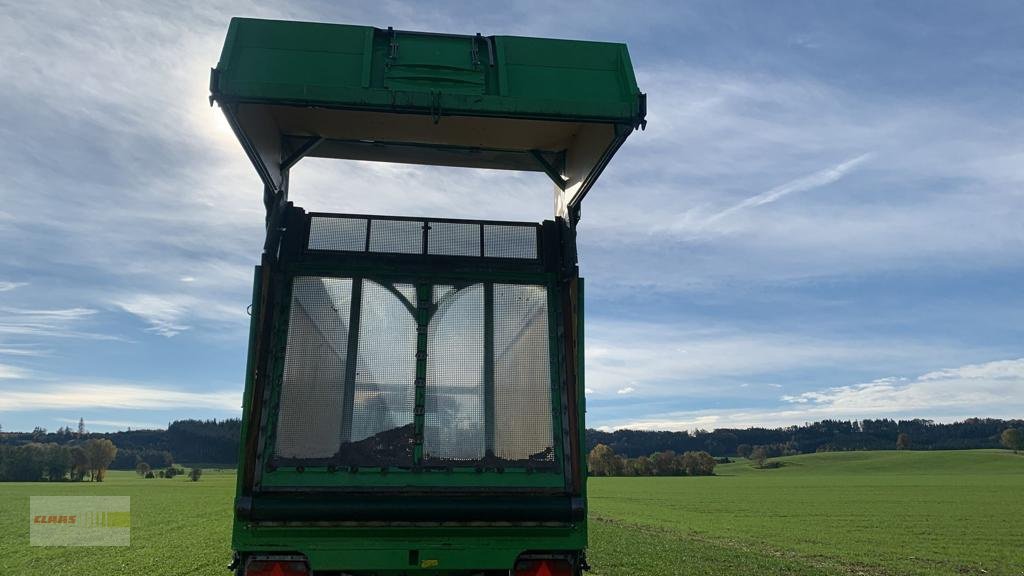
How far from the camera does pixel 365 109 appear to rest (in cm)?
503

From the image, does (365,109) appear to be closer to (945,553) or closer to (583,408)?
(583,408)

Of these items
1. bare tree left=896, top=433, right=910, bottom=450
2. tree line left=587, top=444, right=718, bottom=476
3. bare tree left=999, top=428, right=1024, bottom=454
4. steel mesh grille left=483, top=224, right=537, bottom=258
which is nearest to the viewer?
steel mesh grille left=483, top=224, right=537, bottom=258

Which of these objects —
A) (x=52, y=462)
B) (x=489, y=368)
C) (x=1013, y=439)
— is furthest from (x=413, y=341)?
(x=1013, y=439)

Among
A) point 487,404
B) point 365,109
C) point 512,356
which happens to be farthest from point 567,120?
point 487,404

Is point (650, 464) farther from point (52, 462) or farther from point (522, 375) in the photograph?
point (522, 375)

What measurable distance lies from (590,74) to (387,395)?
2804mm

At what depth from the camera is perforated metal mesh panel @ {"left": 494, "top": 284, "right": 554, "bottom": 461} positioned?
492 cm

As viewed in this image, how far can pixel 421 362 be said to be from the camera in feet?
16.6

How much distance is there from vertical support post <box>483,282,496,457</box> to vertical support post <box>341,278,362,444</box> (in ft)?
2.97

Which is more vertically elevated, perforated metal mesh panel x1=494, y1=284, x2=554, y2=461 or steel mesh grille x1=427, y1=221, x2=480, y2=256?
steel mesh grille x1=427, y1=221, x2=480, y2=256

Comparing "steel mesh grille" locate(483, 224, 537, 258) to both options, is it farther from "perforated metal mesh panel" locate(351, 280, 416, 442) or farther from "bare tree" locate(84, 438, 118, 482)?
"bare tree" locate(84, 438, 118, 482)

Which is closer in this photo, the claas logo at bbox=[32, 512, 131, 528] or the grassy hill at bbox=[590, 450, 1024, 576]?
the grassy hill at bbox=[590, 450, 1024, 576]

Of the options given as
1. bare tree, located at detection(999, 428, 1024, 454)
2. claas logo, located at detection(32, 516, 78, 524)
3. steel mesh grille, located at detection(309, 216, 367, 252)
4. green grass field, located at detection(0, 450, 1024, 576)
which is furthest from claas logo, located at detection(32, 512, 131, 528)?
bare tree, located at detection(999, 428, 1024, 454)

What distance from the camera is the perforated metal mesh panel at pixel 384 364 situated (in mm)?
4906
